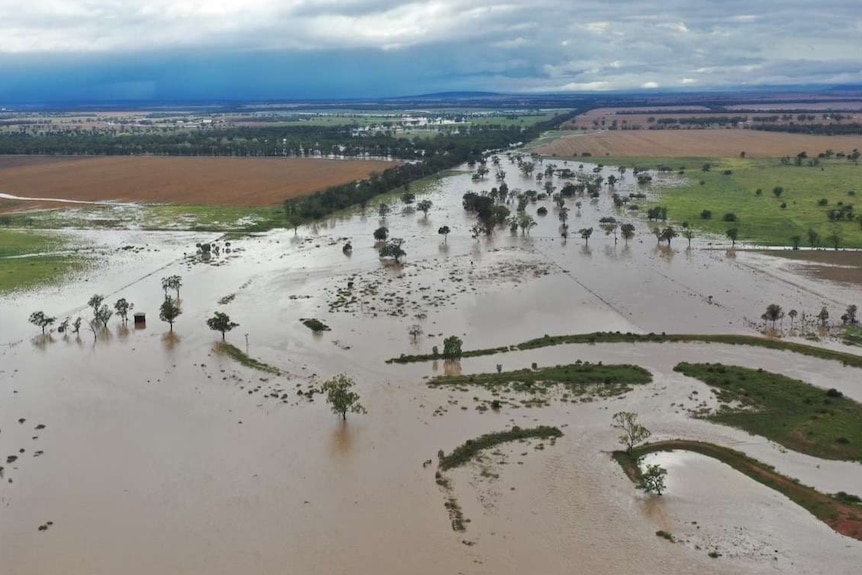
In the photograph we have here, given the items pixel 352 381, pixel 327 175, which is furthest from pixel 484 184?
pixel 352 381

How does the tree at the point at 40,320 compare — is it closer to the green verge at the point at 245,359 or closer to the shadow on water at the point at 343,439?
the green verge at the point at 245,359

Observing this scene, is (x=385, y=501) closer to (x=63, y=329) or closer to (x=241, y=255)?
(x=63, y=329)

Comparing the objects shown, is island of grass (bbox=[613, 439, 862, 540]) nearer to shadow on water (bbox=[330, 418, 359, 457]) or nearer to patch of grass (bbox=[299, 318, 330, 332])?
shadow on water (bbox=[330, 418, 359, 457])

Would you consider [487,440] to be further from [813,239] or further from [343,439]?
[813,239]

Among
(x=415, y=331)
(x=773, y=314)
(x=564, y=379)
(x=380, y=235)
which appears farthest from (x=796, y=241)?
(x=415, y=331)

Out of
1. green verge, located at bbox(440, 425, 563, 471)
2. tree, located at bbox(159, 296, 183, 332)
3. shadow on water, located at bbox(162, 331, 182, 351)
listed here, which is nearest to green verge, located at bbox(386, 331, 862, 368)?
green verge, located at bbox(440, 425, 563, 471)
